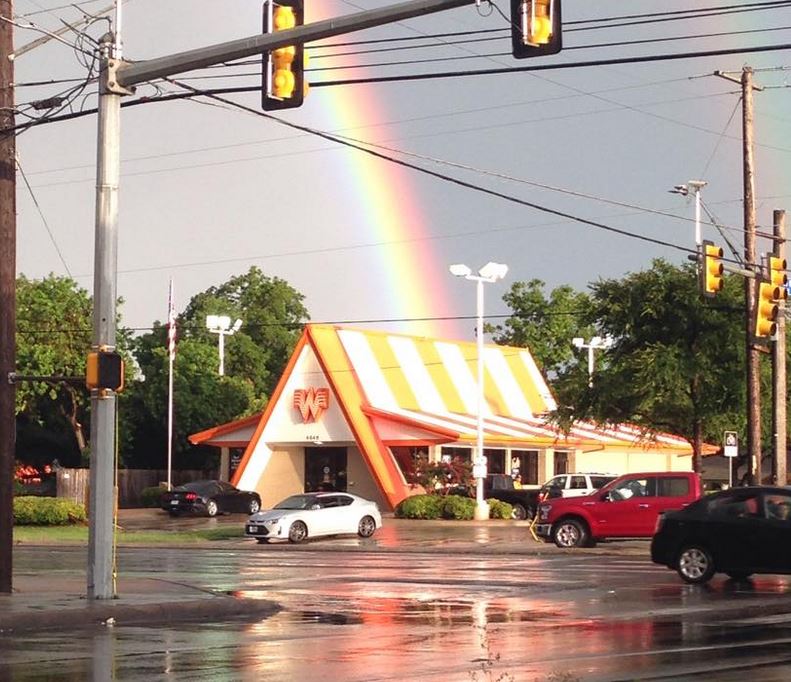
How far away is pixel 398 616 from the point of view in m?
19.8

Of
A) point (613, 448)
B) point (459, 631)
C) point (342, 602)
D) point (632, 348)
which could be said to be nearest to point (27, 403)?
point (613, 448)

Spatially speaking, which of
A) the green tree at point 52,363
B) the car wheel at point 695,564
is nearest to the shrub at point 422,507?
the green tree at point 52,363

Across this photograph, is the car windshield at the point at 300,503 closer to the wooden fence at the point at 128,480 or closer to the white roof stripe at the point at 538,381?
the wooden fence at the point at 128,480

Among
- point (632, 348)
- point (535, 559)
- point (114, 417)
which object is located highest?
point (632, 348)

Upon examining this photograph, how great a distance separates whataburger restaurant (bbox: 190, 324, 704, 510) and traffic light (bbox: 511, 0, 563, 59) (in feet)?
139

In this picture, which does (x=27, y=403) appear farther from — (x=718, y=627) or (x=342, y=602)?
(x=718, y=627)

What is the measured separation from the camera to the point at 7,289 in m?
20.8

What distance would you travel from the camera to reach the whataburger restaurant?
5934 cm

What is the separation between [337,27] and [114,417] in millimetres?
6482

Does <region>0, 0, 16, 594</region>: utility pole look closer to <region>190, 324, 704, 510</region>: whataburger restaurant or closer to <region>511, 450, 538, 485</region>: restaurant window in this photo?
<region>190, 324, 704, 510</region>: whataburger restaurant

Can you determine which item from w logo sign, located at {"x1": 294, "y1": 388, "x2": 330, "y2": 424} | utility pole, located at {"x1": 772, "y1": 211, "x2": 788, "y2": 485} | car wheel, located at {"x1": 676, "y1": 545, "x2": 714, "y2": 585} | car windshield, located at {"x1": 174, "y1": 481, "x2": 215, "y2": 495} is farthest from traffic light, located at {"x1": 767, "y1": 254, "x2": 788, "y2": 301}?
car windshield, located at {"x1": 174, "y1": 481, "x2": 215, "y2": 495}

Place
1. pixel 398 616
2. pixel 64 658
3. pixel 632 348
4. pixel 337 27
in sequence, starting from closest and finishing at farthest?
pixel 64 658, pixel 337 27, pixel 398 616, pixel 632 348

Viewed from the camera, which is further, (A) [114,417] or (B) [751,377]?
Result: (B) [751,377]

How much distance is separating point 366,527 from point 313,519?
2.06 meters
